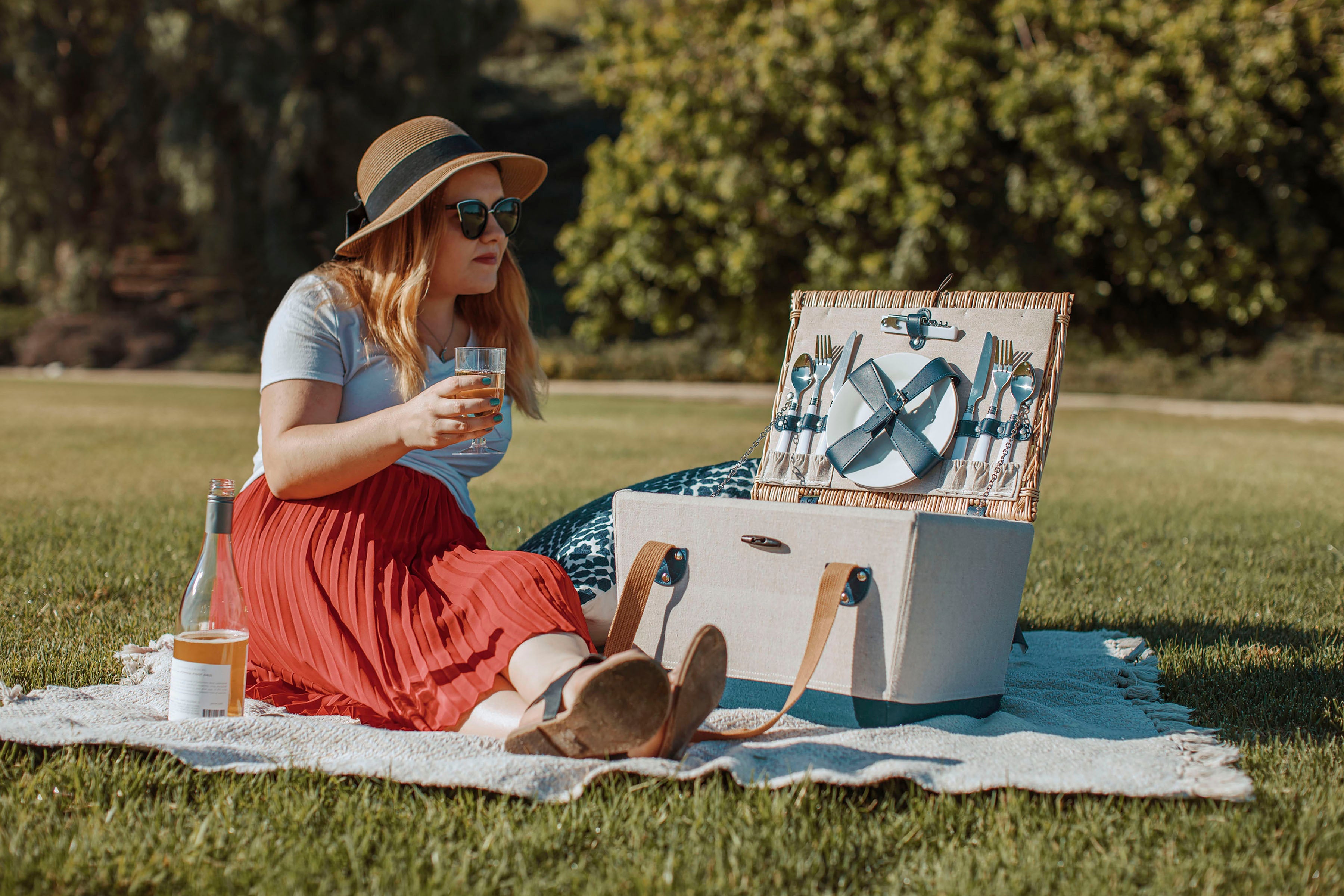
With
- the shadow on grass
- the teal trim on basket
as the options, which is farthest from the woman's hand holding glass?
the shadow on grass

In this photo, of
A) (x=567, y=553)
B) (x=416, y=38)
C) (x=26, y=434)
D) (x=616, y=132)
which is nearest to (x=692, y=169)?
(x=26, y=434)

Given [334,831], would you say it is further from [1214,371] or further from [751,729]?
[1214,371]

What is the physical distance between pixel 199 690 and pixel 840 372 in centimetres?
211

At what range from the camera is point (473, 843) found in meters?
2.11

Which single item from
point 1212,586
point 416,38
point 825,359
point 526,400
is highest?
point 416,38

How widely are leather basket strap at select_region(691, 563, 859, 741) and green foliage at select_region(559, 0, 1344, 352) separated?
45.3 feet

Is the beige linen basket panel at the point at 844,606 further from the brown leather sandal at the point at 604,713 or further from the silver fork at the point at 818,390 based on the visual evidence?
the silver fork at the point at 818,390

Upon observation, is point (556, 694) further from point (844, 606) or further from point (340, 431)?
point (340, 431)

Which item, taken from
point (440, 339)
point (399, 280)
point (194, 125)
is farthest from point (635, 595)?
point (194, 125)

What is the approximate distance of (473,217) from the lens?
123 inches

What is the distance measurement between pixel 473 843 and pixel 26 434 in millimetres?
12272

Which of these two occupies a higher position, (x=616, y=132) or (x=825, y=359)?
(x=616, y=132)

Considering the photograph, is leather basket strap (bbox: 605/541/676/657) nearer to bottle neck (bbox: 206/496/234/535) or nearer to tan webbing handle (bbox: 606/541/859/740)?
tan webbing handle (bbox: 606/541/859/740)

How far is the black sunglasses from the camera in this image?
10.2 ft
